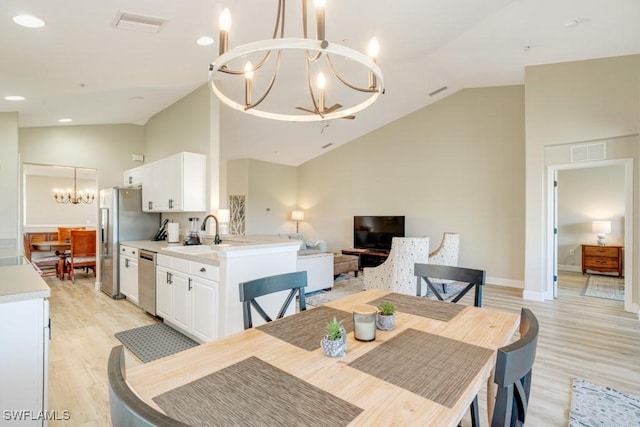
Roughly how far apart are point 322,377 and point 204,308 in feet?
7.29

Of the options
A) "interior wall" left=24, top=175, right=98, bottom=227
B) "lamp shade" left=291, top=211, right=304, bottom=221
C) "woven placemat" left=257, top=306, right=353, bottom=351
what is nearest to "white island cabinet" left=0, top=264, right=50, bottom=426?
"woven placemat" left=257, top=306, right=353, bottom=351

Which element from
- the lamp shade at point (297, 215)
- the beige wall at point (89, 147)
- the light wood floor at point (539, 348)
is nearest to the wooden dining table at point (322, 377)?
the light wood floor at point (539, 348)

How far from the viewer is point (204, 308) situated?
119 inches

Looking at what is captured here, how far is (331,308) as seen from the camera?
1858 millimetres

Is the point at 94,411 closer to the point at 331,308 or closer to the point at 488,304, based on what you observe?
the point at 331,308

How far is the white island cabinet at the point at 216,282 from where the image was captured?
279 cm

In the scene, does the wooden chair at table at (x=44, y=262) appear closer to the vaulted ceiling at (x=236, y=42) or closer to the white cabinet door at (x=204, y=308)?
the vaulted ceiling at (x=236, y=42)

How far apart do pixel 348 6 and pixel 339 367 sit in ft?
9.97

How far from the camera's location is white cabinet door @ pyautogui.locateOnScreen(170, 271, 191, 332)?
10.7ft

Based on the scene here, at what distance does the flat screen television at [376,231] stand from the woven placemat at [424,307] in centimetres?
531

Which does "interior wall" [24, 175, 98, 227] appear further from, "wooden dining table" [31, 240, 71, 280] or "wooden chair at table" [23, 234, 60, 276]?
"wooden dining table" [31, 240, 71, 280]

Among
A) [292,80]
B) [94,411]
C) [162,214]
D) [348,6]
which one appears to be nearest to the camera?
[94,411]

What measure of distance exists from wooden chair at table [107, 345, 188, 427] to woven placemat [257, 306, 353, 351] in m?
0.75

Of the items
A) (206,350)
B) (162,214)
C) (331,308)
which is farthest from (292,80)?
(206,350)
